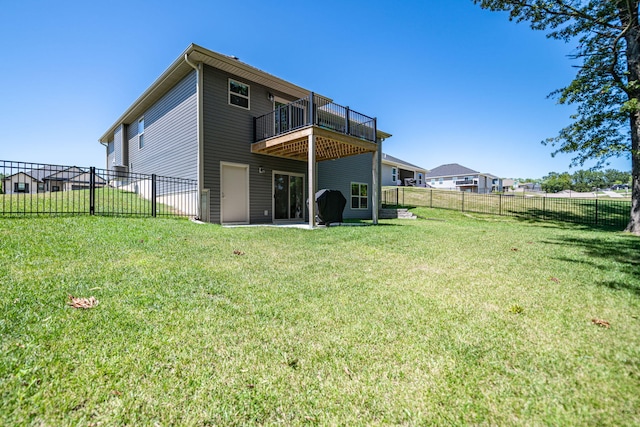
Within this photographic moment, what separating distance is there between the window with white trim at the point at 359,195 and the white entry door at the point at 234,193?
684cm

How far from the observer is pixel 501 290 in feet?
11.1

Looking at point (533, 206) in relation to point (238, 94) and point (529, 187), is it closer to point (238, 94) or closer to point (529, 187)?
point (238, 94)

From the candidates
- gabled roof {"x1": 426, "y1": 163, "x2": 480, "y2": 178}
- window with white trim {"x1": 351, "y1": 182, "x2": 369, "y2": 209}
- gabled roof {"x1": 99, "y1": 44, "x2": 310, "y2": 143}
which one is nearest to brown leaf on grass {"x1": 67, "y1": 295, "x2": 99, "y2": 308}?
gabled roof {"x1": 99, "y1": 44, "x2": 310, "y2": 143}

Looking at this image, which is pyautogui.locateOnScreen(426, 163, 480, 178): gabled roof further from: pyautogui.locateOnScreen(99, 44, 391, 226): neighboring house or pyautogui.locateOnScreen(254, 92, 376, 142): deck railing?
pyautogui.locateOnScreen(254, 92, 376, 142): deck railing

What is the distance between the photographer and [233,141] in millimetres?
9828

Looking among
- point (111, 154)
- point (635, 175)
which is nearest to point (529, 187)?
point (635, 175)

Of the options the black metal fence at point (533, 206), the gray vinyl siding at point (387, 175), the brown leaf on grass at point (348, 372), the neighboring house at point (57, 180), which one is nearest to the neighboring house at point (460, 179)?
the gray vinyl siding at point (387, 175)

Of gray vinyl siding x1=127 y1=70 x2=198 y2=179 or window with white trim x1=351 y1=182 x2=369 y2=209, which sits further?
window with white trim x1=351 y1=182 x2=369 y2=209

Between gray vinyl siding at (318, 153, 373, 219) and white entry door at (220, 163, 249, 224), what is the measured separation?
13.9 ft

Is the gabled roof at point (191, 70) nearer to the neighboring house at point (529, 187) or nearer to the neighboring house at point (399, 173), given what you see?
the neighboring house at point (399, 173)

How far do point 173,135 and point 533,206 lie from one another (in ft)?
70.2

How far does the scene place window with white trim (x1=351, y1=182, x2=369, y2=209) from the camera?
15334 millimetres

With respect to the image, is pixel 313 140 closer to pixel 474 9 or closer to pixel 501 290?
pixel 501 290

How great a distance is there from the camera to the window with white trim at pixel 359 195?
15334mm
